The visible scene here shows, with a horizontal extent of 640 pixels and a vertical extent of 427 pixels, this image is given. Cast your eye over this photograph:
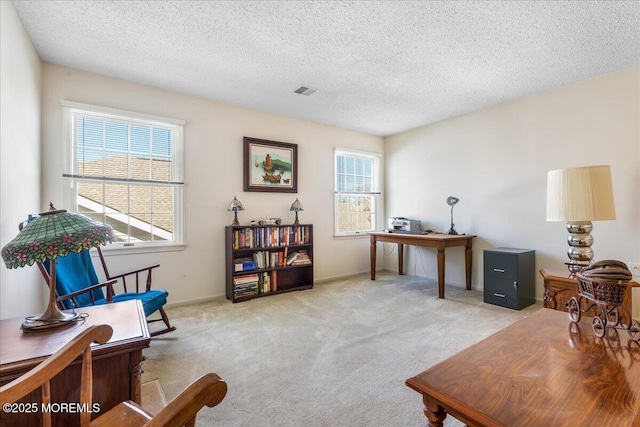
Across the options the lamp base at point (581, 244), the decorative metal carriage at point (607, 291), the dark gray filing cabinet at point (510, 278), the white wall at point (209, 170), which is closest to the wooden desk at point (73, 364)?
the decorative metal carriage at point (607, 291)

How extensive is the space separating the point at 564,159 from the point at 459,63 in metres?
1.69

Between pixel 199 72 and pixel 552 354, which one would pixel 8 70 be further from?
pixel 552 354

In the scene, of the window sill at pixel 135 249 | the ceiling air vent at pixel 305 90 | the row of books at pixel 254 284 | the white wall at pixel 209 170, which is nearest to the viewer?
the white wall at pixel 209 170

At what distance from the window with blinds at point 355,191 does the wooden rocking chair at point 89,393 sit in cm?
386

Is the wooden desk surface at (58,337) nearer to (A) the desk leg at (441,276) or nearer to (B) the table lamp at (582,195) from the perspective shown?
(B) the table lamp at (582,195)

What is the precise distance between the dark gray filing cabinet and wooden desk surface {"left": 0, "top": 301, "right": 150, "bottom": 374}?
340cm

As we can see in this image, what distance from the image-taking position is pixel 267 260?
379 centimetres

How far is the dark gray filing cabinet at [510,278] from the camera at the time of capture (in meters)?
3.10

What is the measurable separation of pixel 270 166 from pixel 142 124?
155 cm

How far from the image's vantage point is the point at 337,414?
1.54m

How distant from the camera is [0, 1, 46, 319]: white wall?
70.4 inches

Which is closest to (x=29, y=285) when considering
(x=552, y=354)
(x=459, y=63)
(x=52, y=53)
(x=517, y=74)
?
(x=52, y=53)

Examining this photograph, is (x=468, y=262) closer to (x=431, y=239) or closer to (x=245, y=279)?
(x=431, y=239)

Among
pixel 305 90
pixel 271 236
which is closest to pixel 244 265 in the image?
pixel 271 236
